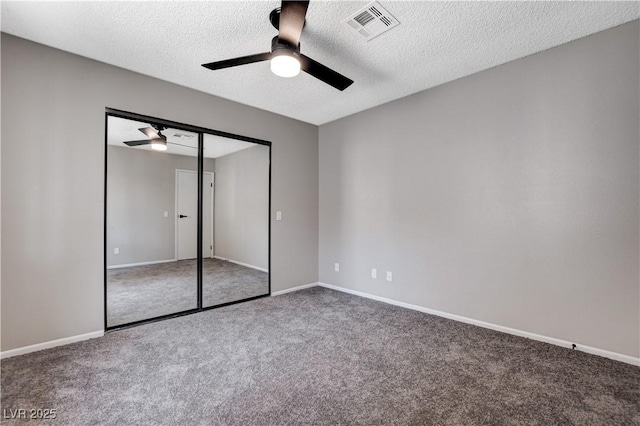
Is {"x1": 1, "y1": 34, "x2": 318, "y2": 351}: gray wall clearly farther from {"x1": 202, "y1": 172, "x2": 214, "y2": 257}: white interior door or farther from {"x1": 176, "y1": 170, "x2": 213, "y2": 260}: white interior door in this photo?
{"x1": 202, "y1": 172, "x2": 214, "y2": 257}: white interior door

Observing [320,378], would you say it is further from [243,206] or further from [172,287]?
[243,206]

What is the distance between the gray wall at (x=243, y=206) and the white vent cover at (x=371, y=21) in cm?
219

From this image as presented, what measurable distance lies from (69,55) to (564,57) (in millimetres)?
4418

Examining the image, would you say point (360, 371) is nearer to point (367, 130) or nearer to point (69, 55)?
point (367, 130)

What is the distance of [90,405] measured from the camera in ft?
5.89

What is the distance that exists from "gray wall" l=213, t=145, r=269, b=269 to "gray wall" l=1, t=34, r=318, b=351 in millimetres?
995

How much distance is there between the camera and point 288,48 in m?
2.02

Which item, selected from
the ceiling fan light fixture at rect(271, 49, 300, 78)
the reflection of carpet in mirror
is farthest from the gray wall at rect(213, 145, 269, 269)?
the ceiling fan light fixture at rect(271, 49, 300, 78)

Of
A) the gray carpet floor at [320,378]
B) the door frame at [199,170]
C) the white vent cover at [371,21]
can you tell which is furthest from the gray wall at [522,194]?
the door frame at [199,170]

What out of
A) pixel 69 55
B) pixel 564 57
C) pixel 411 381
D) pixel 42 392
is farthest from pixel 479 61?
pixel 42 392

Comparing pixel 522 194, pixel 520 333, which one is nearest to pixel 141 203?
pixel 522 194

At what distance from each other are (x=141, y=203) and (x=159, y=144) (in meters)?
0.70

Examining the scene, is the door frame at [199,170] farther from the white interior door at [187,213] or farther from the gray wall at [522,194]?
the gray wall at [522,194]

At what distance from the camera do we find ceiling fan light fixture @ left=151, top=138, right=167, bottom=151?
3.31 meters
